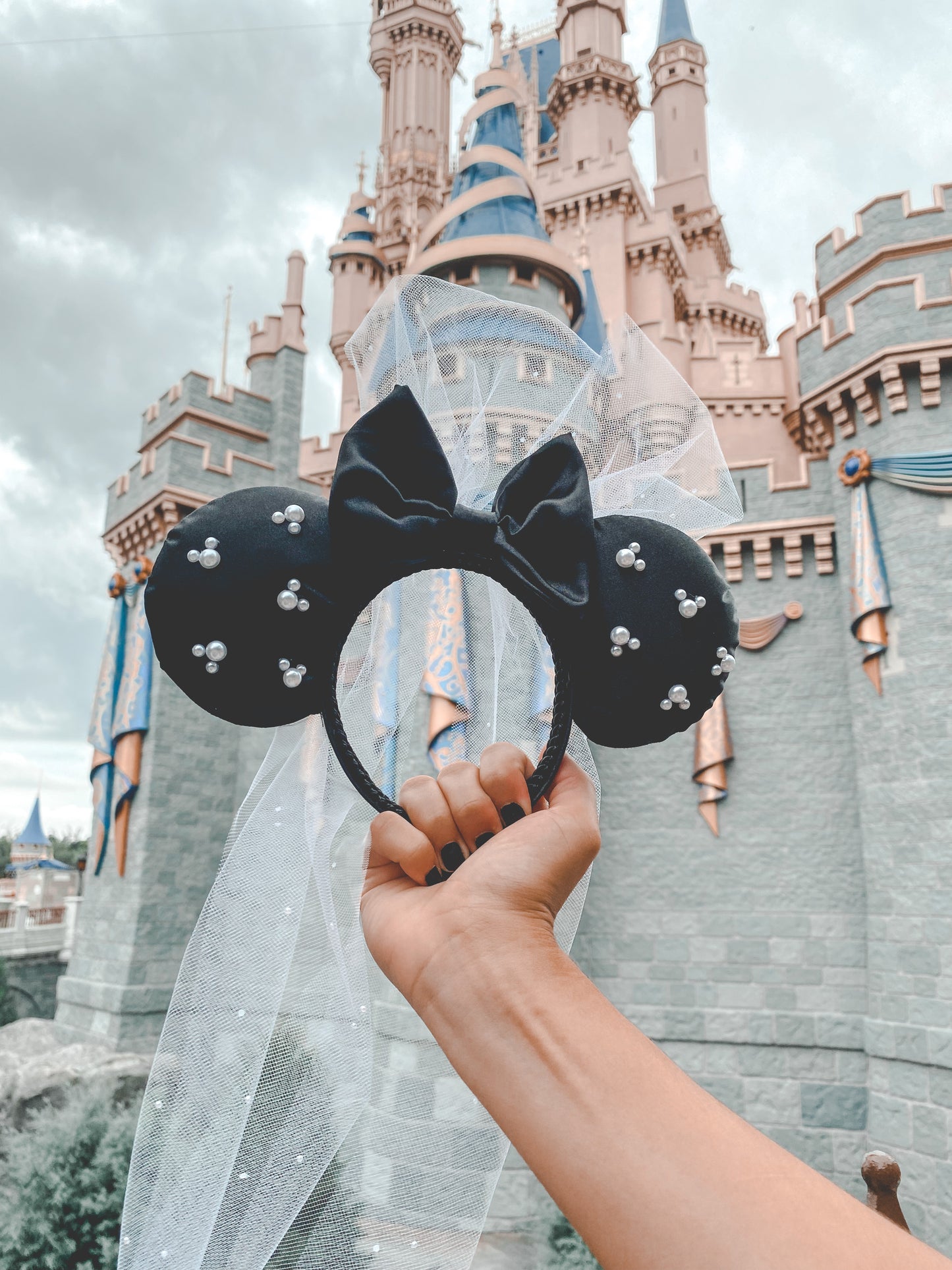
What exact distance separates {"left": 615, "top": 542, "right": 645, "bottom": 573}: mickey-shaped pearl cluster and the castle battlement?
8619 millimetres

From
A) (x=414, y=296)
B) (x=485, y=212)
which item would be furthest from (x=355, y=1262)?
(x=485, y=212)

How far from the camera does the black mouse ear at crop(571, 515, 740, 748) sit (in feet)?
5.47

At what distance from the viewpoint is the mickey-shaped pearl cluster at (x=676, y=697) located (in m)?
1.70

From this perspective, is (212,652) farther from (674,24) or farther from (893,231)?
(674,24)

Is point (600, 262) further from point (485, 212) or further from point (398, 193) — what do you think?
point (398, 193)

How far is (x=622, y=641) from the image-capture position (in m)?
1.64

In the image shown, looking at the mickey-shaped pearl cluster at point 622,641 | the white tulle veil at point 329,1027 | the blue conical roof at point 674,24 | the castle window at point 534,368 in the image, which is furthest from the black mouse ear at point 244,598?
the blue conical roof at point 674,24

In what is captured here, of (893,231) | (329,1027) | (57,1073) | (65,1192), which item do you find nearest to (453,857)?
(329,1027)

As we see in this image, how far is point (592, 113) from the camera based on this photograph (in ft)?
71.9

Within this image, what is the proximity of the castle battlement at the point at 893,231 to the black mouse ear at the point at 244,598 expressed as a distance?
900cm

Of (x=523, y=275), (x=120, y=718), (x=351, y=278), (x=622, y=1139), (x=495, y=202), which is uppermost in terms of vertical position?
(x=351, y=278)

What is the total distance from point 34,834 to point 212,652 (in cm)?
4133

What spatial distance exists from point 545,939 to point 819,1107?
26.7ft

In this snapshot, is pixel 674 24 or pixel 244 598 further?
pixel 674 24
